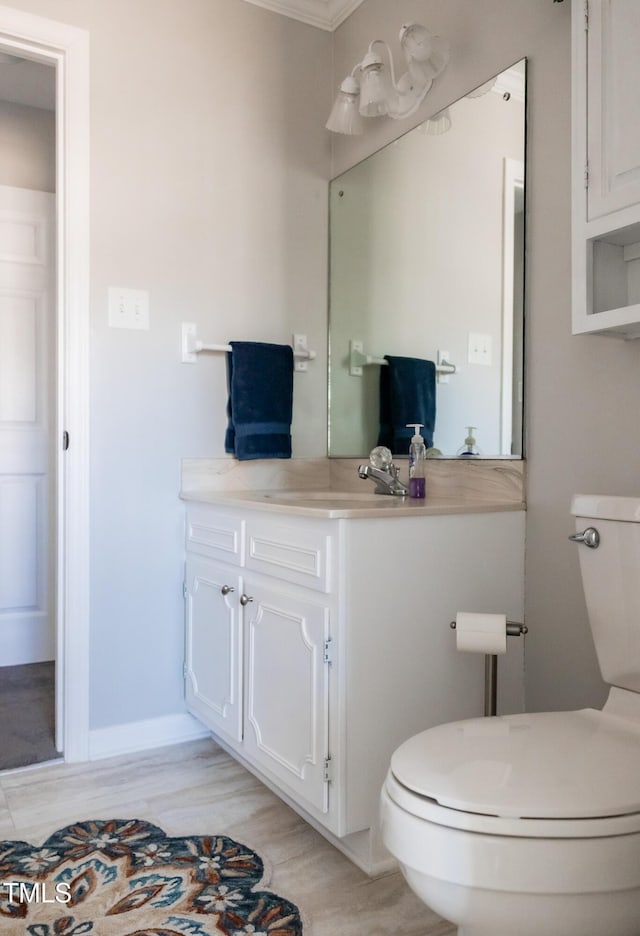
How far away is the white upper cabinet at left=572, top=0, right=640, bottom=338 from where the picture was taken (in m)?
1.31

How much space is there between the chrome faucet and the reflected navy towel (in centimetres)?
41

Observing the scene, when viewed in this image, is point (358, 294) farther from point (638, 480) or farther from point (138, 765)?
point (138, 765)

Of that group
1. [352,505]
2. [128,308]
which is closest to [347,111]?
[128,308]

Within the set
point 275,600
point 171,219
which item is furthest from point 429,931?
point 171,219

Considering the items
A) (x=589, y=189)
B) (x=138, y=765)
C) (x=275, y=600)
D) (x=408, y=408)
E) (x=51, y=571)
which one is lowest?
(x=138, y=765)

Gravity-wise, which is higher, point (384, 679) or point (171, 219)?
point (171, 219)

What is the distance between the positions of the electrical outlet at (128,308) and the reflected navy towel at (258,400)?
0.97 ft

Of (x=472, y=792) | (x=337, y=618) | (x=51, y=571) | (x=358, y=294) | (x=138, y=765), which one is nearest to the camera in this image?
(x=472, y=792)

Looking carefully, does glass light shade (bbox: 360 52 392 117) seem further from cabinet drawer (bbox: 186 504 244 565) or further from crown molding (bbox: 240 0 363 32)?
cabinet drawer (bbox: 186 504 244 565)

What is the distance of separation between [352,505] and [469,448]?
1.51 ft

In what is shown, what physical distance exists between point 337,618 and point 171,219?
57.0 inches

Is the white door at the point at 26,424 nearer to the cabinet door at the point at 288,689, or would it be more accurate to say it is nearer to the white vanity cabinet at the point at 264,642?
the white vanity cabinet at the point at 264,642

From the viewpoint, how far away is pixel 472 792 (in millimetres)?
989

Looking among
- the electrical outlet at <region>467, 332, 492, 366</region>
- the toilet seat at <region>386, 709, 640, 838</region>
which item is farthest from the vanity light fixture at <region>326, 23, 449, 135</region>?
the toilet seat at <region>386, 709, 640, 838</region>
